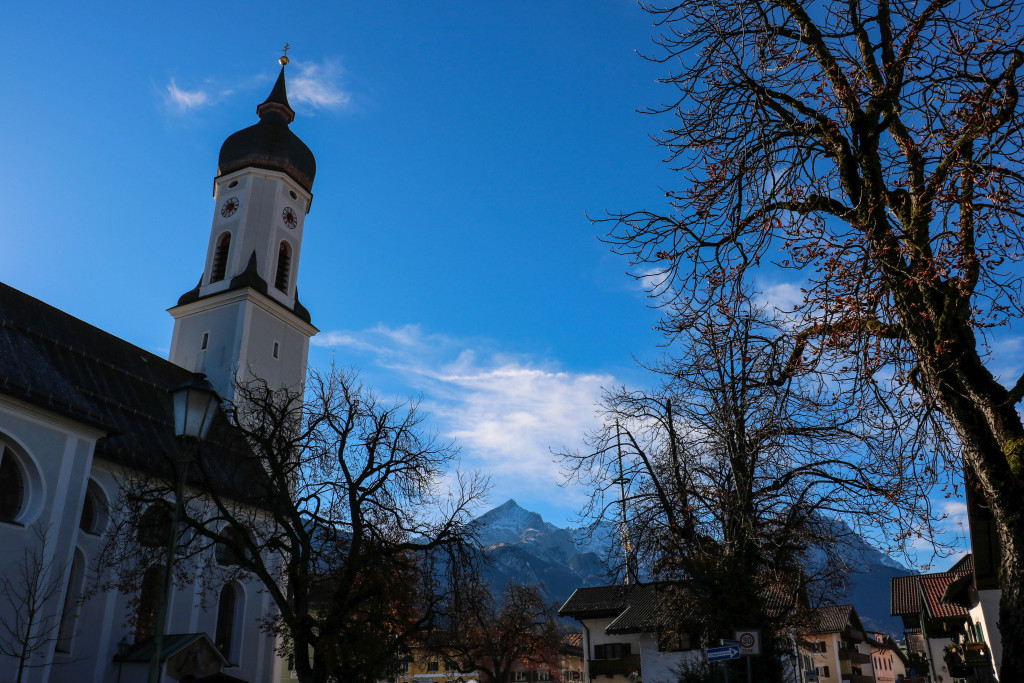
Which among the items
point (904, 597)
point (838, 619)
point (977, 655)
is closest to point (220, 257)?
point (977, 655)

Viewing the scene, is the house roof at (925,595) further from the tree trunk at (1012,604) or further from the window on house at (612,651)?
the tree trunk at (1012,604)

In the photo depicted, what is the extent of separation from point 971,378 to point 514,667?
77582 millimetres

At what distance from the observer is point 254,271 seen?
40.4 m

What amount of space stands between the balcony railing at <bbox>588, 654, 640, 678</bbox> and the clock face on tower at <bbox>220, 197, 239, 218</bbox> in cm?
3144

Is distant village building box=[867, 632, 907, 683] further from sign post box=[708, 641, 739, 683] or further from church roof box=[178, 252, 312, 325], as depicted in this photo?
sign post box=[708, 641, 739, 683]

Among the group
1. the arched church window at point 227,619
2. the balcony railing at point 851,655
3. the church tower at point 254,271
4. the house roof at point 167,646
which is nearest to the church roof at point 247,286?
the church tower at point 254,271

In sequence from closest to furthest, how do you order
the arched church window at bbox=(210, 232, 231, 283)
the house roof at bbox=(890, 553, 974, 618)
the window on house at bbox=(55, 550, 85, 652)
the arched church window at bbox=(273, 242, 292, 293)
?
the window on house at bbox=(55, 550, 85, 652) < the house roof at bbox=(890, 553, 974, 618) < the arched church window at bbox=(210, 232, 231, 283) < the arched church window at bbox=(273, 242, 292, 293)

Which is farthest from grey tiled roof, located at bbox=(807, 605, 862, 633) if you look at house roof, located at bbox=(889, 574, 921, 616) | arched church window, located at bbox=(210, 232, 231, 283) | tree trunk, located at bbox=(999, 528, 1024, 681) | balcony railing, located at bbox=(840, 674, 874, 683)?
tree trunk, located at bbox=(999, 528, 1024, 681)

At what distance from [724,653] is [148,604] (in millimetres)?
21838

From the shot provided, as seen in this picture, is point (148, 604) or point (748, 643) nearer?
point (748, 643)

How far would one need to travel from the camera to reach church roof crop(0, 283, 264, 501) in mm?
23922

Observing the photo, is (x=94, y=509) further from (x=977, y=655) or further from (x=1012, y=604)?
(x=977, y=655)

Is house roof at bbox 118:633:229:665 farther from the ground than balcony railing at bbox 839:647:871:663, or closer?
farther from the ground

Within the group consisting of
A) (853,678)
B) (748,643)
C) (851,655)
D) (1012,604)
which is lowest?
(853,678)
